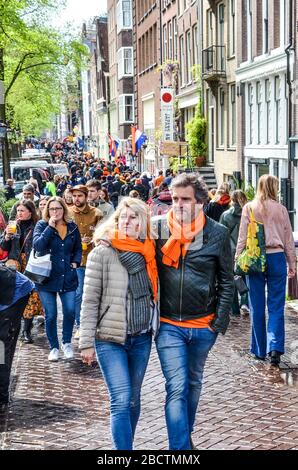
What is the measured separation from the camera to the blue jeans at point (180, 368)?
484cm

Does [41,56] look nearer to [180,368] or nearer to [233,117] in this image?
[233,117]

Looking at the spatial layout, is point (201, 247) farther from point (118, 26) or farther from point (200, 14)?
point (118, 26)

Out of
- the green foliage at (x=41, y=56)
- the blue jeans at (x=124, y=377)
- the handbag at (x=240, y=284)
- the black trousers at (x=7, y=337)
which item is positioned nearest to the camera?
the blue jeans at (x=124, y=377)

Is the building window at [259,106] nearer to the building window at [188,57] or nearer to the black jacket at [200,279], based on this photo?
the building window at [188,57]

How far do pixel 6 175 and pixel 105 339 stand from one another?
26197mm

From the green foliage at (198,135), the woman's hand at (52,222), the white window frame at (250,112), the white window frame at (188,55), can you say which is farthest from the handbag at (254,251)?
the white window frame at (188,55)

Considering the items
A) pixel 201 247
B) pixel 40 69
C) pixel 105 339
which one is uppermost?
pixel 40 69

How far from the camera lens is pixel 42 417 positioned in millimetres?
6223

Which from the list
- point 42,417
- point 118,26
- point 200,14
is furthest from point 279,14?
point 118,26

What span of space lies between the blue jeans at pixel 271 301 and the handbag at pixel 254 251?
0.09 metres

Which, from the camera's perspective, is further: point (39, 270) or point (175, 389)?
point (39, 270)

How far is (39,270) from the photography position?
801 centimetres

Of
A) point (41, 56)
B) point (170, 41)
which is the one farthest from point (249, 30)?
point (170, 41)

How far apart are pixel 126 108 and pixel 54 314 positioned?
5424 cm
